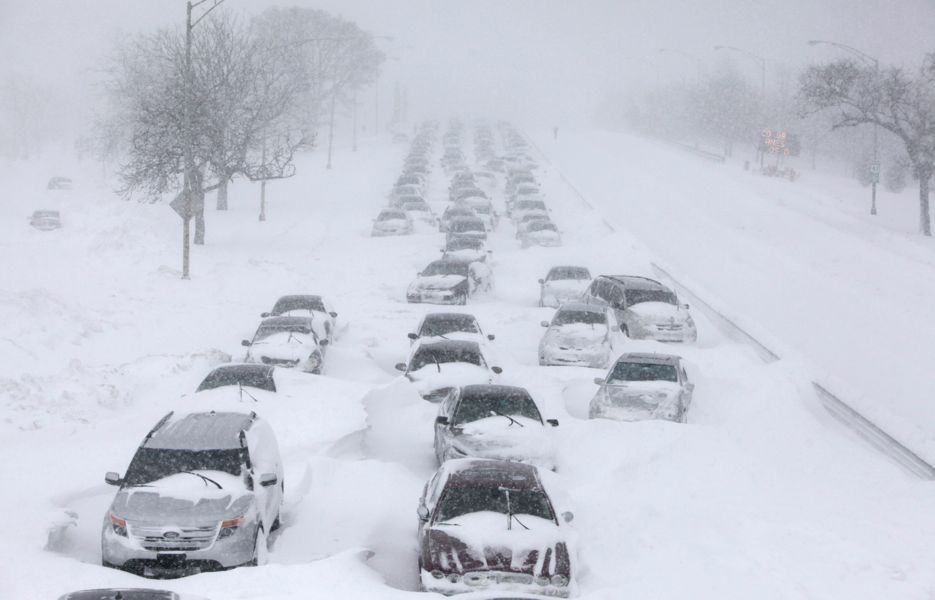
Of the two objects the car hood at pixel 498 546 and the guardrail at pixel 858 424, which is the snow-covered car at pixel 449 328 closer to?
the guardrail at pixel 858 424

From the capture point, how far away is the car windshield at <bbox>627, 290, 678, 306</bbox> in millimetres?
22438

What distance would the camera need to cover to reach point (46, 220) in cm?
3975

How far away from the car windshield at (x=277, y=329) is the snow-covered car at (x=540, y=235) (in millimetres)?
17732

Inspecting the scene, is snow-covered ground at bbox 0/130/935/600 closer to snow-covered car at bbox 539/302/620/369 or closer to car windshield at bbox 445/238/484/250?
snow-covered car at bbox 539/302/620/369

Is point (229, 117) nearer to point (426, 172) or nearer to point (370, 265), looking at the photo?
point (370, 265)

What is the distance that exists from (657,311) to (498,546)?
551 inches

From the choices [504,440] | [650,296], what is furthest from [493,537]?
[650,296]

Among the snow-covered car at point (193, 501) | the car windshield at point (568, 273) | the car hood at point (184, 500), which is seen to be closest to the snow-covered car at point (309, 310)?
the car windshield at point (568, 273)

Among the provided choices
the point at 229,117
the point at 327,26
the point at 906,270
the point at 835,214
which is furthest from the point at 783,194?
the point at 327,26

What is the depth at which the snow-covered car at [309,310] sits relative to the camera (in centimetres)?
2091

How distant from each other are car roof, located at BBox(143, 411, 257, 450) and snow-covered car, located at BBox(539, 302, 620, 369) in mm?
9492

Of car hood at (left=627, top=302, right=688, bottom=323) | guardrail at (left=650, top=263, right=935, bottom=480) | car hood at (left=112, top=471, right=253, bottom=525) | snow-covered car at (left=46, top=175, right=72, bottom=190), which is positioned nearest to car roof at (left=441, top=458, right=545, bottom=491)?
car hood at (left=112, top=471, right=253, bottom=525)

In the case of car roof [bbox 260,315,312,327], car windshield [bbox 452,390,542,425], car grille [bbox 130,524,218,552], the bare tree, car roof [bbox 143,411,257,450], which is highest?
the bare tree

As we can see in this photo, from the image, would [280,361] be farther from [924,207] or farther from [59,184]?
[59,184]
